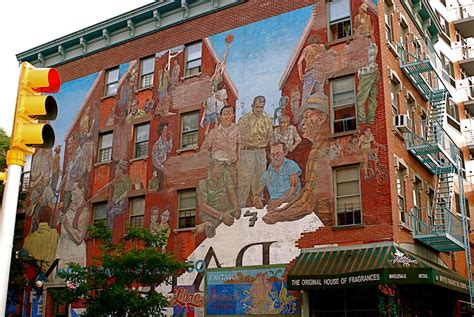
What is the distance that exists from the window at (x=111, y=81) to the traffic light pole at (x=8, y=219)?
25060mm

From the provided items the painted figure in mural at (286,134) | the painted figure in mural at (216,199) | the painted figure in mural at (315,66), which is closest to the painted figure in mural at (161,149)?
the painted figure in mural at (216,199)

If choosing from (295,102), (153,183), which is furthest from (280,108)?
(153,183)

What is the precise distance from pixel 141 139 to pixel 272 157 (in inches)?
309

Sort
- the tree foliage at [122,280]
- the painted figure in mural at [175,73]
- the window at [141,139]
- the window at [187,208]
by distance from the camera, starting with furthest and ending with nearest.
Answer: the window at [141,139], the painted figure in mural at [175,73], the window at [187,208], the tree foliage at [122,280]

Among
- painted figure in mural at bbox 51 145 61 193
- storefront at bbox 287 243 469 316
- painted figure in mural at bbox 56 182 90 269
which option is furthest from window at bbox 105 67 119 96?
storefront at bbox 287 243 469 316

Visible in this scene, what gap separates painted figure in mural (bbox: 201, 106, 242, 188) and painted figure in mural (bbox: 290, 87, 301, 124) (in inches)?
106

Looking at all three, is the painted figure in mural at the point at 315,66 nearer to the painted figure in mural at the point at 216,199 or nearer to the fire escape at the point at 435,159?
the fire escape at the point at 435,159

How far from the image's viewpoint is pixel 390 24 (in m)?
23.1

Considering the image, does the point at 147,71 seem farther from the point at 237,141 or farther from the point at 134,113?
Result: the point at 237,141

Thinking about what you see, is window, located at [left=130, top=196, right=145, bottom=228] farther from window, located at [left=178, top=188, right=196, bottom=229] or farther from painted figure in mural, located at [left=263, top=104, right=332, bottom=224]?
painted figure in mural, located at [left=263, top=104, right=332, bottom=224]

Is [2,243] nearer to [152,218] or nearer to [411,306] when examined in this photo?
[411,306]

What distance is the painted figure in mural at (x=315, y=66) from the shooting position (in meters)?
22.0

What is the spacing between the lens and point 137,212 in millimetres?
26125

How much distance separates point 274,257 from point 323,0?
35.0ft
